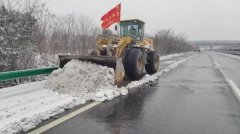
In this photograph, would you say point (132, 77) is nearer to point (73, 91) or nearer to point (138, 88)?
point (138, 88)

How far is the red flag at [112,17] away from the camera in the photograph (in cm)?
1320

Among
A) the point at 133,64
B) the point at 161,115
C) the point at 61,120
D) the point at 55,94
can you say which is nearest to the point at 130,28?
the point at 133,64

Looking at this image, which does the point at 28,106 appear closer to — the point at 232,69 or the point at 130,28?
the point at 130,28

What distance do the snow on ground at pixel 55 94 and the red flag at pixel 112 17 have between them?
2.69 m

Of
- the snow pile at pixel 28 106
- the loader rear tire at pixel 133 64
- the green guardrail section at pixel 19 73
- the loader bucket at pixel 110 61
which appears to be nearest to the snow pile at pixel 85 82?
the loader bucket at pixel 110 61

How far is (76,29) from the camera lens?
979 inches

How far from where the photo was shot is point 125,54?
1349 centimetres

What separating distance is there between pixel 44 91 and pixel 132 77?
15.8ft

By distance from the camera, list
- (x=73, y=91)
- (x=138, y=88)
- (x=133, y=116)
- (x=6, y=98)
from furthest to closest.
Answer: (x=138, y=88) < (x=73, y=91) < (x=6, y=98) < (x=133, y=116)

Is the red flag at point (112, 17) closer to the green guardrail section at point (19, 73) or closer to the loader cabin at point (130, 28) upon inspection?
the loader cabin at point (130, 28)

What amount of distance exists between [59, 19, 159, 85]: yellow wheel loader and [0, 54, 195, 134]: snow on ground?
0.49m

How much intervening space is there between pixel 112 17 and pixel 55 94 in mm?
5155

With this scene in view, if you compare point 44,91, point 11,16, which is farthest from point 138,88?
point 11,16

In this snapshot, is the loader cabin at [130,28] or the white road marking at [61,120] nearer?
the white road marking at [61,120]
